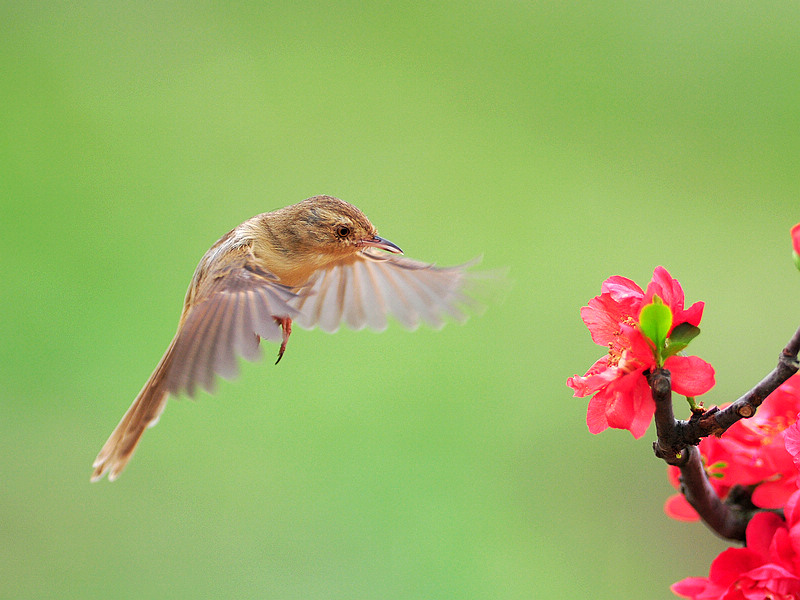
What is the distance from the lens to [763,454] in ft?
1.69

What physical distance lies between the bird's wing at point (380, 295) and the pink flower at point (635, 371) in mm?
437

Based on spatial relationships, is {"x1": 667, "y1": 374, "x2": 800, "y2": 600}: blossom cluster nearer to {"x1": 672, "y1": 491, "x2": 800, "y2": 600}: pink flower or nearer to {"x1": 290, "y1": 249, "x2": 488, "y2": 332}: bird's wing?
{"x1": 672, "y1": 491, "x2": 800, "y2": 600}: pink flower

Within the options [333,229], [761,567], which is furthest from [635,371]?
[333,229]

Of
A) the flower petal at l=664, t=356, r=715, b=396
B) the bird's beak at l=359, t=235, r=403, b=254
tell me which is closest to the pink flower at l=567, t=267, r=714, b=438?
the flower petal at l=664, t=356, r=715, b=396

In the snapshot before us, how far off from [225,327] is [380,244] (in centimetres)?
24

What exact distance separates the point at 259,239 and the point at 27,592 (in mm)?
1203

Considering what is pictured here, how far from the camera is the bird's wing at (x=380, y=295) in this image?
3.12ft

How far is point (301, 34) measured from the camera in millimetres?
2939

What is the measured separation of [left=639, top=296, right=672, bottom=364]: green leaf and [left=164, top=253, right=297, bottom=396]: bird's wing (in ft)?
1.26

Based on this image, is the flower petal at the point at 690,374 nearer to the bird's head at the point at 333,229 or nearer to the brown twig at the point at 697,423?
the brown twig at the point at 697,423

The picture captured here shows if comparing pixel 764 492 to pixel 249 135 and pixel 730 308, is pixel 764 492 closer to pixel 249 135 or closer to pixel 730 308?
pixel 730 308

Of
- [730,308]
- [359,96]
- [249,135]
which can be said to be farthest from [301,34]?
[730,308]

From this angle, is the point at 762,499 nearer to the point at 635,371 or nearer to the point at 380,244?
the point at 635,371

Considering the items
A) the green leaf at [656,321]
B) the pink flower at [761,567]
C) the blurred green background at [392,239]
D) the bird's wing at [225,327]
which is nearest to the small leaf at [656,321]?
the green leaf at [656,321]
